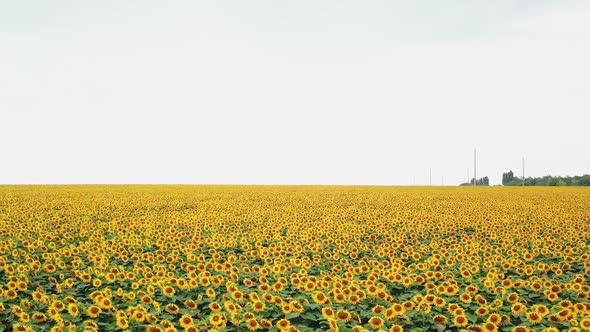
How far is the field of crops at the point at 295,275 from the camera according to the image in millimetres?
6723

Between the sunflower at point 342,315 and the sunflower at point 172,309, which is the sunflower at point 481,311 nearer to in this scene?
the sunflower at point 342,315

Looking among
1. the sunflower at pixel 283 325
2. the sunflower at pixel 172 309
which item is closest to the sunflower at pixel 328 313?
the sunflower at pixel 283 325

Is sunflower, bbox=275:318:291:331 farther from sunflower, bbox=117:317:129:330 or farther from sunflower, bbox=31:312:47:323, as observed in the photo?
sunflower, bbox=31:312:47:323

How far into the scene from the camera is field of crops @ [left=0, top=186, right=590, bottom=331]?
6723 mm

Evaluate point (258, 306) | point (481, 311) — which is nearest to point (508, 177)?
point (481, 311)

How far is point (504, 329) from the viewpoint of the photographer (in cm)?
649

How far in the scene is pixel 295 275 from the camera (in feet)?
27.8

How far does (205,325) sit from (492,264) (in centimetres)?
658

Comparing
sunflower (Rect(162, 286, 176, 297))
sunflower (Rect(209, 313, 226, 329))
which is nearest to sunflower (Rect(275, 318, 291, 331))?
sunflower (Rect(209, 313, 226, 329))

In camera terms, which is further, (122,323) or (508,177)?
(508,177)

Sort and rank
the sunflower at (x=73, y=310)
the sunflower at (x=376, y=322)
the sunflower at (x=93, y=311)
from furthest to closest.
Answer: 1. the sunflower at (x=93, y=311)
2. the sunflower at (x=73, y=310)
3. the sunflower at (x=376, y=322)

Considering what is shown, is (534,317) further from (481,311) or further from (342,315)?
(342,315)

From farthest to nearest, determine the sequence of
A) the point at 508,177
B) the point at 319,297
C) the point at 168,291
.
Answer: the point at 508,177 < the point at 168,291 < the point at 319,297

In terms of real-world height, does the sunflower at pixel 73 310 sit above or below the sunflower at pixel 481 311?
above
